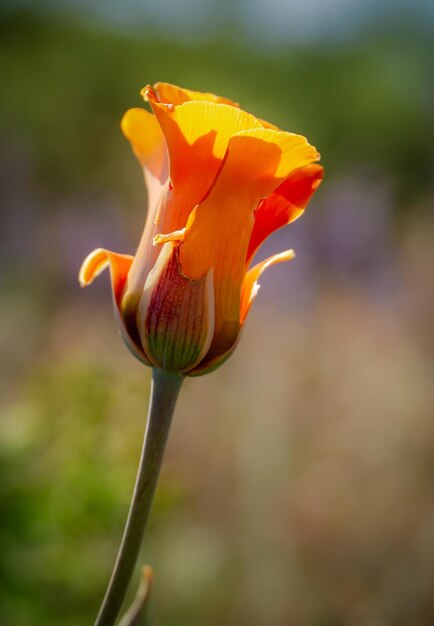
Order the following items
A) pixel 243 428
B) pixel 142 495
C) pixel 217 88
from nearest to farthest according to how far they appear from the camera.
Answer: pixel 142 495 < pixel 243 428 < pixel 217 88

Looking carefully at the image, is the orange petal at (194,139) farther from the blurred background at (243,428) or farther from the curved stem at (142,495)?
the blurred background at (243,428)

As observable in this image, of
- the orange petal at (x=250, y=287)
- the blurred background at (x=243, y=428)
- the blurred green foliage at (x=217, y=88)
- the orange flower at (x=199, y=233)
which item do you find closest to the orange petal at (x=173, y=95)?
the orange flower at (x=199, y=233)

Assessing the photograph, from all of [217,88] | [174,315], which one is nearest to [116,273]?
[174,315]

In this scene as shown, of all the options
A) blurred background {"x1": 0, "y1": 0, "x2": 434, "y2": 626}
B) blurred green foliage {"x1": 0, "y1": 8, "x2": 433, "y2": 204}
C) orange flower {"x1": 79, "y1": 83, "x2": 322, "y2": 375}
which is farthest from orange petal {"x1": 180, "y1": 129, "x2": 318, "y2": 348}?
blurred green foliage {"x1": 0, "y1": 8, "x2": 433, "y2": 204}

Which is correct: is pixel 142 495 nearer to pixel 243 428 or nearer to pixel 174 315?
pixel 174 315

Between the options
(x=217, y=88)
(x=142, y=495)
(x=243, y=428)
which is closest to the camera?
(x=142, y=495)

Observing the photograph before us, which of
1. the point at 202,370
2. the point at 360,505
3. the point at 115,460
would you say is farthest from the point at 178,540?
the point at 202,370

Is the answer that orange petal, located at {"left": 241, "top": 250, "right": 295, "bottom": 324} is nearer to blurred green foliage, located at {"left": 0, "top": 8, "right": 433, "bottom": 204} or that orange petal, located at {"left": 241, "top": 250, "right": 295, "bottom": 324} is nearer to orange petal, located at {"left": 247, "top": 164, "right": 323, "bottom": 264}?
orange petal, located at {"left": 247, "top": 164, "right": 323, "bottom": 264}
